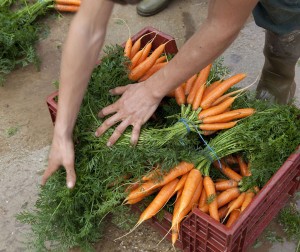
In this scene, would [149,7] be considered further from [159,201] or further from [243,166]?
[159,201]

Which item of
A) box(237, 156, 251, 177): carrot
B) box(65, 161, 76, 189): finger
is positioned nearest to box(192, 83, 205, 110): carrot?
box(237, 156, 251, 177): carrot

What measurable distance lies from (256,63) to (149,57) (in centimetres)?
105

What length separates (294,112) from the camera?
7.50 feet

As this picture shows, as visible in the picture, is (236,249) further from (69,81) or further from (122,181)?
(69,81)

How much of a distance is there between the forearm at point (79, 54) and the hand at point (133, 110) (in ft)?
0.78

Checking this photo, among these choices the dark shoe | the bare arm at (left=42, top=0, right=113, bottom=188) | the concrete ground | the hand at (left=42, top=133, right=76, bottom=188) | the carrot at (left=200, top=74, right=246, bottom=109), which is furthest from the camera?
the dark shoe

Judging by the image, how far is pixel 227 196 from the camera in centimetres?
220

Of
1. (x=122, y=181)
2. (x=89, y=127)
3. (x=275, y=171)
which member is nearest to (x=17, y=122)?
(x=89, y=127)

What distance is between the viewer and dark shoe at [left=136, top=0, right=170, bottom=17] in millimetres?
3729

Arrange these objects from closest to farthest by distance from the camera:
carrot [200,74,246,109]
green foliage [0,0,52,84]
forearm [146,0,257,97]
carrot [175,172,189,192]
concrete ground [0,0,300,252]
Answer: forearm [146,0,257,97] < carrot [175,172,189,192] < carrot [200,74,246,109] < concrete ground [0,0,300,252] < green foliage [0,0,52,84]

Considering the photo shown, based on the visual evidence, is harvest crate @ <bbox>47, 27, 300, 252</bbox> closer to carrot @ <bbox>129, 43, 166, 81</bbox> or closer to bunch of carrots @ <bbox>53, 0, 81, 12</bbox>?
carrot @ <bbox>129, 43, 166, 81</bbox>

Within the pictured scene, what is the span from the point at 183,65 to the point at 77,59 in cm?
44

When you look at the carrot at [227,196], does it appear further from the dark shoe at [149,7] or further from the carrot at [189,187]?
the dark shoe at [149,7]

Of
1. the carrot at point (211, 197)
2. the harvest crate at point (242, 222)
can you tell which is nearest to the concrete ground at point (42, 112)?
A: the harvest crate at point (242, 222)
